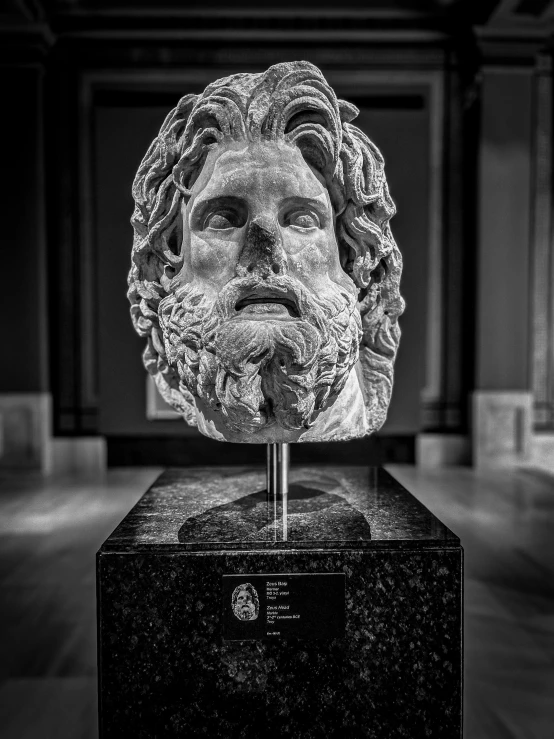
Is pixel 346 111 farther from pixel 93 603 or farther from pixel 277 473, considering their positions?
pixel 93 603

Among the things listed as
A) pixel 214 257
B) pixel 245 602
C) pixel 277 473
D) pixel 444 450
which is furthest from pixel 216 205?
pixel 444 450

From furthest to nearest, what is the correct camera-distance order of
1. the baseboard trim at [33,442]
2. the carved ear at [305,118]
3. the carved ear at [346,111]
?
the baseboard trim at [33,442] < the carved ear at [346,111] < the carved ear at [305,118]

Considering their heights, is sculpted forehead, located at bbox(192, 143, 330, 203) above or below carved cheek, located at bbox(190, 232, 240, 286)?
above

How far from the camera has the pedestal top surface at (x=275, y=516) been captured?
170 centimetres

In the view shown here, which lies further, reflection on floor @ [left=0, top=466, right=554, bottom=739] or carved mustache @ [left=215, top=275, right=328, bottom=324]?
reflection on floor @ [left=0, top=466, right=554, bottom=739]

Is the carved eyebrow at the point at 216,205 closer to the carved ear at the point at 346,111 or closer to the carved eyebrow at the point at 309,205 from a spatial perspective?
the carved eyebrow at the point at 309,205

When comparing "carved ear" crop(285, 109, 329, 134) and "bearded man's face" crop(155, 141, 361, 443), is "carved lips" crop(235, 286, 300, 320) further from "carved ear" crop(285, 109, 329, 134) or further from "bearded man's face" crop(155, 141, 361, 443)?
"carved ear" crop(285, 109, 329, 134)

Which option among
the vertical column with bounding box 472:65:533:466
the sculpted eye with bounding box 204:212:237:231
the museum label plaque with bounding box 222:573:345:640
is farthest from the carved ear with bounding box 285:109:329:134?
the vertical column with bounding box 472:65:533:466

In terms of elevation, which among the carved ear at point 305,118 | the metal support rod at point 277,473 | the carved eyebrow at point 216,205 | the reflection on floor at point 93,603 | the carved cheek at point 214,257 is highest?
the carved ear at point 305,118

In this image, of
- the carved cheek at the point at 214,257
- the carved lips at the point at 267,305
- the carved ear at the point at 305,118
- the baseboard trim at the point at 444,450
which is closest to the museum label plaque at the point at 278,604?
the carved lips at the point at 267,305

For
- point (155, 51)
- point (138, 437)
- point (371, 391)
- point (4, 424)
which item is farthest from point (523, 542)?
point (155, 51)

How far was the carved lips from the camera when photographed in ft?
5.83

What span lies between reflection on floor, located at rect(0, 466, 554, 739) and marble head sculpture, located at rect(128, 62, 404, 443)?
1.04 m

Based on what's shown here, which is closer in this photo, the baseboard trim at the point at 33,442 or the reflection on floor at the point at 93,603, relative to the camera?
the reflection on floor at the point at 93,603
